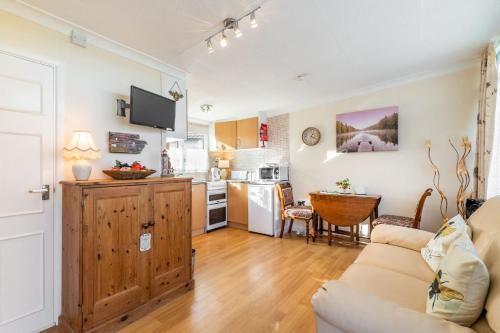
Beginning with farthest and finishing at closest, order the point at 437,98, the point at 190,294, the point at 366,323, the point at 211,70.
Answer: the point at 437,98, the point at 211,70, the point at 190,294, the point at 366,323

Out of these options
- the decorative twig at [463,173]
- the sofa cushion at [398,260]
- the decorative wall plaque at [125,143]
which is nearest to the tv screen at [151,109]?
the decorative wall plaque at [125,143]

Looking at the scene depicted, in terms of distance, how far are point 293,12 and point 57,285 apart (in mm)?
2810

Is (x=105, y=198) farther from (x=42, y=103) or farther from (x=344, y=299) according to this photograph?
(x=344, y=299)

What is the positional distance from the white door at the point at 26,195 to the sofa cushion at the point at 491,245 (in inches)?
104

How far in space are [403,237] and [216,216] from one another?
308 cm

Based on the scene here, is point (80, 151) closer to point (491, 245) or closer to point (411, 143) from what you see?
point (491, 245)

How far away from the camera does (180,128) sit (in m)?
2.82

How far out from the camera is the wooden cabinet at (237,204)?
4380 mm

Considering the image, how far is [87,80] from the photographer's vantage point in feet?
6.64

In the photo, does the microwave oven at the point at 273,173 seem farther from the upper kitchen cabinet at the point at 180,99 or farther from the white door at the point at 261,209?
the upper kitchen cabinet at the point at 180,99

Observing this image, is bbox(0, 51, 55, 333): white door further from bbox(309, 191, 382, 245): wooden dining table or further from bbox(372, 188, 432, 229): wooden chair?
bbox(372, 188, 432, 229): wooden chair

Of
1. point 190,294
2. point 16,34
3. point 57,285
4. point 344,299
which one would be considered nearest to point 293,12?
point 344,299

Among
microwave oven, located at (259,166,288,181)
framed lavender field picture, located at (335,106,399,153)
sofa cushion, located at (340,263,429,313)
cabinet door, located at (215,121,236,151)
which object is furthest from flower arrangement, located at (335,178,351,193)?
cabinet door, located at (215,121,236,151)

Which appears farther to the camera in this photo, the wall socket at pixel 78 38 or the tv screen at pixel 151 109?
the tv screen at pixel 151 109
